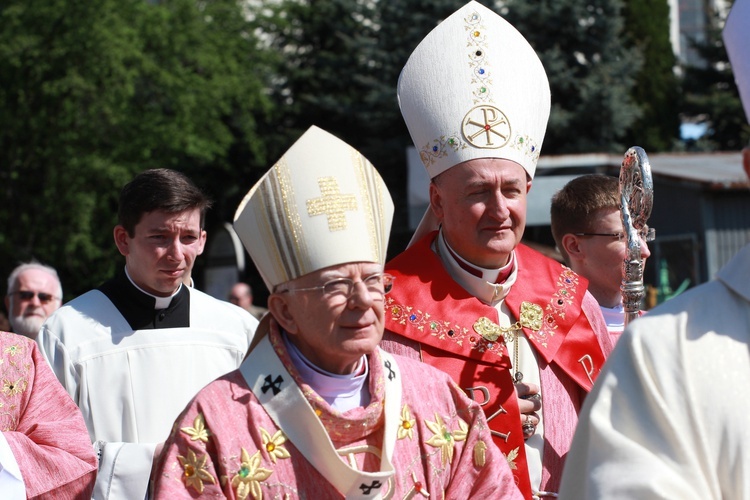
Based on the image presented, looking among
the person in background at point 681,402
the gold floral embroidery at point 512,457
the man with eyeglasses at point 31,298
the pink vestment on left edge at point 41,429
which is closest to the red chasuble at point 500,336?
the gold floral embroidery at point 512,457

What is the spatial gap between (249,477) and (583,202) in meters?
2.36

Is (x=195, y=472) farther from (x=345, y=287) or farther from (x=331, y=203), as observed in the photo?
(x=331, y=203)

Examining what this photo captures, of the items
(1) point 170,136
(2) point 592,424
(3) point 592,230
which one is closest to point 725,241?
(1) point 170,136

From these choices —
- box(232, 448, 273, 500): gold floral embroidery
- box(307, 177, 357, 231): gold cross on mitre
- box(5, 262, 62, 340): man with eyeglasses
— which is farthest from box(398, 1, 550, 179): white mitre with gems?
box(5, 262, 62, 340): man with eyeglasses

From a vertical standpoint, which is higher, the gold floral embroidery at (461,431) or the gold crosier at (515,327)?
the gold crosier at (515,327)

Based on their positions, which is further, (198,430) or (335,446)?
(335,446)

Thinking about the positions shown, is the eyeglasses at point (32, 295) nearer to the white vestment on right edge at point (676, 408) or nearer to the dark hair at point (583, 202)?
the dark hair at point (583, 202)

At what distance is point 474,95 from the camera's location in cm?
473

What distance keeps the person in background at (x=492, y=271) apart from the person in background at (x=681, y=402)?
5.59 feet

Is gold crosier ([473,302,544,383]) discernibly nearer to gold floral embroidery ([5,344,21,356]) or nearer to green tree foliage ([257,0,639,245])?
gold floral embroidery ([5,344,21,356])

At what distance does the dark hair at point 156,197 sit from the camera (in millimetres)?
5078

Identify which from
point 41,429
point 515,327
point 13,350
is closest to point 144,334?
point 13,350

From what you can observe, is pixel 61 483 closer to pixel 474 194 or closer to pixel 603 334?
pixel 474 194

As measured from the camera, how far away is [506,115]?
4695 mm
